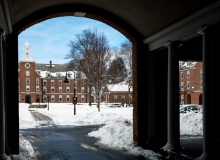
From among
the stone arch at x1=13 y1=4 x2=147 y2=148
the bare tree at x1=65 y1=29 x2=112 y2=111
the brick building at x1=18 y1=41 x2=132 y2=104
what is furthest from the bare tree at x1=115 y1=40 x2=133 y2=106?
the stone arch at x1=13 y1=4 x2=147 y2=148

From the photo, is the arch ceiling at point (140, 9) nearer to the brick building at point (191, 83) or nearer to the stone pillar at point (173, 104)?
the stone pillar at point (173, 104)

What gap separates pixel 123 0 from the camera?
26.1 feet

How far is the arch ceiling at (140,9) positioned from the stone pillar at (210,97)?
927 mm

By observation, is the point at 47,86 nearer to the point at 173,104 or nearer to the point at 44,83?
the point at 44,83

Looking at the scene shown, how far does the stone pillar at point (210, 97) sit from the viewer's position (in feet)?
20.8

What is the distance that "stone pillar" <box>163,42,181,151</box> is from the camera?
820cm

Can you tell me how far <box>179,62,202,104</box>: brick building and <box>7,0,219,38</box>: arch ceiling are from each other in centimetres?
4681

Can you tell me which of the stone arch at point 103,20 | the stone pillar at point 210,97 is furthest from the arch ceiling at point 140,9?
the stone pillar at point 210,97

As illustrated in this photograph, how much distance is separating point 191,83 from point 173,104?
53859 millimetres

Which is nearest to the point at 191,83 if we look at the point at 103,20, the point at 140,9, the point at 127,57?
the point at 127,57

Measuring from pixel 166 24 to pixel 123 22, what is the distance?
87.3 inches

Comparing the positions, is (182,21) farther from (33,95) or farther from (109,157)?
(33,95)

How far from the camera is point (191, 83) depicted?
59344 mm

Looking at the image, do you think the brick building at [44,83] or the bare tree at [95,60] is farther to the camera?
the brick building at [44,83]
